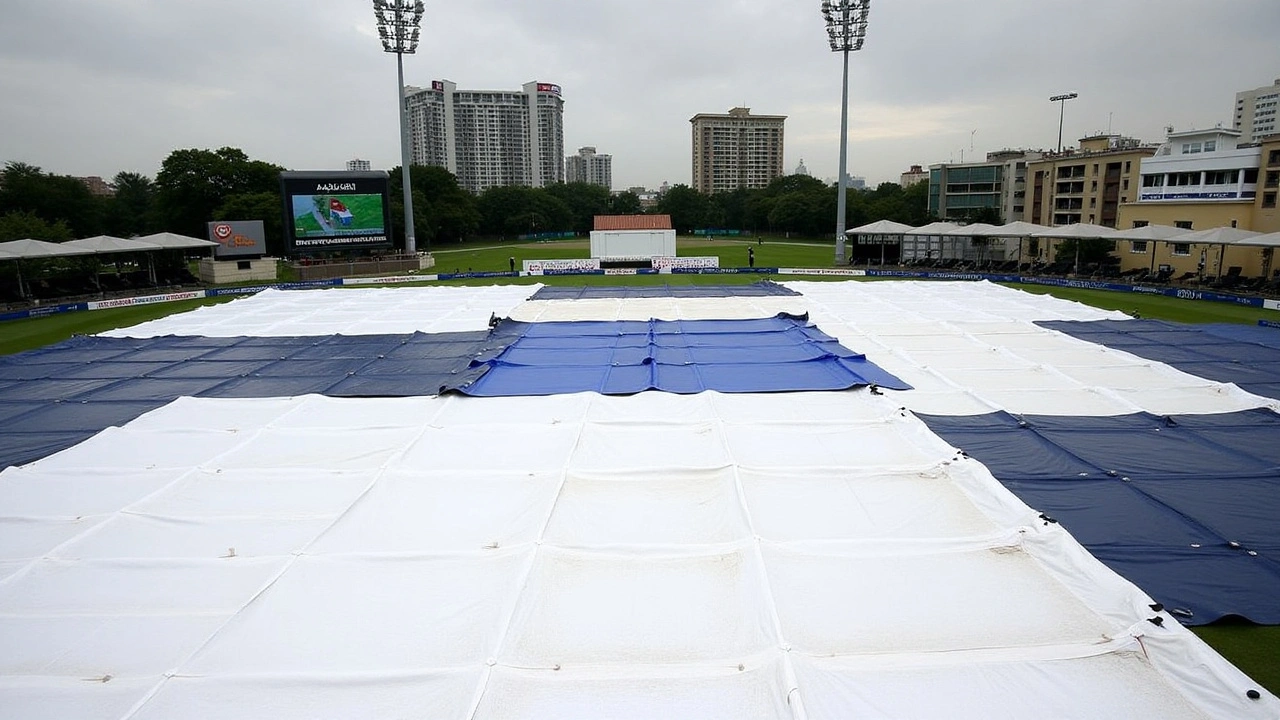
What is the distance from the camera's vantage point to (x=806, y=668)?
17.6 ft

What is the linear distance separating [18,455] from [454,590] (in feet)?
27.1

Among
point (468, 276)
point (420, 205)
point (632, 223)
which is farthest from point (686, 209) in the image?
point (468, 276)

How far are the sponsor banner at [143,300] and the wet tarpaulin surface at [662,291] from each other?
54.7ft

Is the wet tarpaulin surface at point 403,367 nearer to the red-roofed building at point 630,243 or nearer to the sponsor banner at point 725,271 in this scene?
the sponsor banner at point 725,271


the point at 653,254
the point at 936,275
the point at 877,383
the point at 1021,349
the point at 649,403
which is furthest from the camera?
the point at 653,254

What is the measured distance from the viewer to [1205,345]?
672 inches

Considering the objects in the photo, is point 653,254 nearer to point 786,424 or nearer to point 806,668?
point 786,424

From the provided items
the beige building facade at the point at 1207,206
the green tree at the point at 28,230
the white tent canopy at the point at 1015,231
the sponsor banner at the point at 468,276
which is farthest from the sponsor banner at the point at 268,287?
the beige building facade at the point at 1207,206

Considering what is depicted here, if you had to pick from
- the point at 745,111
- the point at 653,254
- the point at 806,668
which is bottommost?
the point at 806,668

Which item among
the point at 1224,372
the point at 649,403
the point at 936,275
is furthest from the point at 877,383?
the point at 936,275

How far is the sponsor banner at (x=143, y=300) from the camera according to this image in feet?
96.2

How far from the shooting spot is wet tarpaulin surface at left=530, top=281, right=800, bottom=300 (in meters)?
26.7

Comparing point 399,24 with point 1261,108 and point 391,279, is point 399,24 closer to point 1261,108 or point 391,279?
point 391,279

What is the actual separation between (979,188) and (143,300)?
95.2 metres
